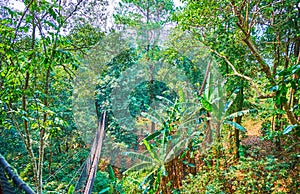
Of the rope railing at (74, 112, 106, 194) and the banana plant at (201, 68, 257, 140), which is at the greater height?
the banana plant at (201, 68, 257, 140)

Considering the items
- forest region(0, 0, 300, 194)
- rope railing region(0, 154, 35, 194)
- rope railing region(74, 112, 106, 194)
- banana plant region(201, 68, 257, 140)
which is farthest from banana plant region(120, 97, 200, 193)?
rope railing region(0, 154, 35, 194)

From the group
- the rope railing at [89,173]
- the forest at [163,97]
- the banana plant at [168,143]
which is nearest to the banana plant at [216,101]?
the forest at [163,97]

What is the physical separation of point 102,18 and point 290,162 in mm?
3310

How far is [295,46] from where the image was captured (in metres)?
2.90

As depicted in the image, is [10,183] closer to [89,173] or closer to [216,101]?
[89,173]

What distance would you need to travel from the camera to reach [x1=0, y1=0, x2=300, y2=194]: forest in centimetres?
208

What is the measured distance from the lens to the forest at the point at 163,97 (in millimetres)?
2084

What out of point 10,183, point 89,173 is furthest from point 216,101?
point 10,183

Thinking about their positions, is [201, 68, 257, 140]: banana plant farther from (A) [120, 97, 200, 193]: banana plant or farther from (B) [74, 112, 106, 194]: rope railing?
(B) [74, 112, 106, 194]: rope railing

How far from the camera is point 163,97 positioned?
10.9ft

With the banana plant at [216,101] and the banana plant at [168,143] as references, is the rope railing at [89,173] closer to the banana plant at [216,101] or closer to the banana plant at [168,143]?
the banana plant at [168,143]

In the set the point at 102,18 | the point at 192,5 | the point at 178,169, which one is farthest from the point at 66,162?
the point at 192,5

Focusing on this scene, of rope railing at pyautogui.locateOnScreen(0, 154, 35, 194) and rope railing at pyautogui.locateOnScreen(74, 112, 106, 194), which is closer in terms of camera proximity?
rope railing at pyautogui.locateOnScreen(0, 154, 35, 194)

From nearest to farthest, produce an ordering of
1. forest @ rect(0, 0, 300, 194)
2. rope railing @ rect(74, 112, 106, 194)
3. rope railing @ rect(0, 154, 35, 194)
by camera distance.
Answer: rope railing @ rect(0, 154, 35, 194), forest @ rect(0, 0, 300, 194), rope railing @ rect(74, 112, 106, 194)
